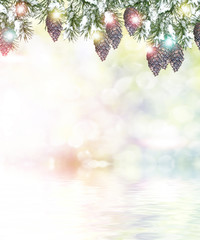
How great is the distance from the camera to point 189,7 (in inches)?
128

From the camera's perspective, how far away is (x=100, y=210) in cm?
1206

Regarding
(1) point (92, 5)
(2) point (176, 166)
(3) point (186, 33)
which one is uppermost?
(2) point (176, 166)

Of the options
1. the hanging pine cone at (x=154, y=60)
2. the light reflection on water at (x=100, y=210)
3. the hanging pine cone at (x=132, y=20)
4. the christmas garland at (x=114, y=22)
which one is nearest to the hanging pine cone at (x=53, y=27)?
the christmas garland at (x=114, y=22)

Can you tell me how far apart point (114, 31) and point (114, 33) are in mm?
15

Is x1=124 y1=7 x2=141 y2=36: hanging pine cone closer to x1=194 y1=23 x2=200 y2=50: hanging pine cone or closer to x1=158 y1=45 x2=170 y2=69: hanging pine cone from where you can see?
x1=158 y1=45 x2=170 y2=69: hanging pine cone

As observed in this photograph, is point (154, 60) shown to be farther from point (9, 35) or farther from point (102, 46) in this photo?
point (9, 35)

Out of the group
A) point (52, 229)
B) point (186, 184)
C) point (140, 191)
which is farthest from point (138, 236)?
point (186, 184)

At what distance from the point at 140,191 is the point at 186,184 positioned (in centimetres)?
293

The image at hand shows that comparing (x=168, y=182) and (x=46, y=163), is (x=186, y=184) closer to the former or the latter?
(x=168, y=182)

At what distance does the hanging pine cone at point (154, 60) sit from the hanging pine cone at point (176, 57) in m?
0.08

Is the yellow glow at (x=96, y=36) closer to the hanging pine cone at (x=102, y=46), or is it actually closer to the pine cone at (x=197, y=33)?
the hanging pine cone at (x=102, y=46)

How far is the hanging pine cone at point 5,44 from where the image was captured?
10.4 feet

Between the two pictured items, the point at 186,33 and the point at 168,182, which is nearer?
the point at 186,33

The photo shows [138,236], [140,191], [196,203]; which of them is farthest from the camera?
[140,191]
